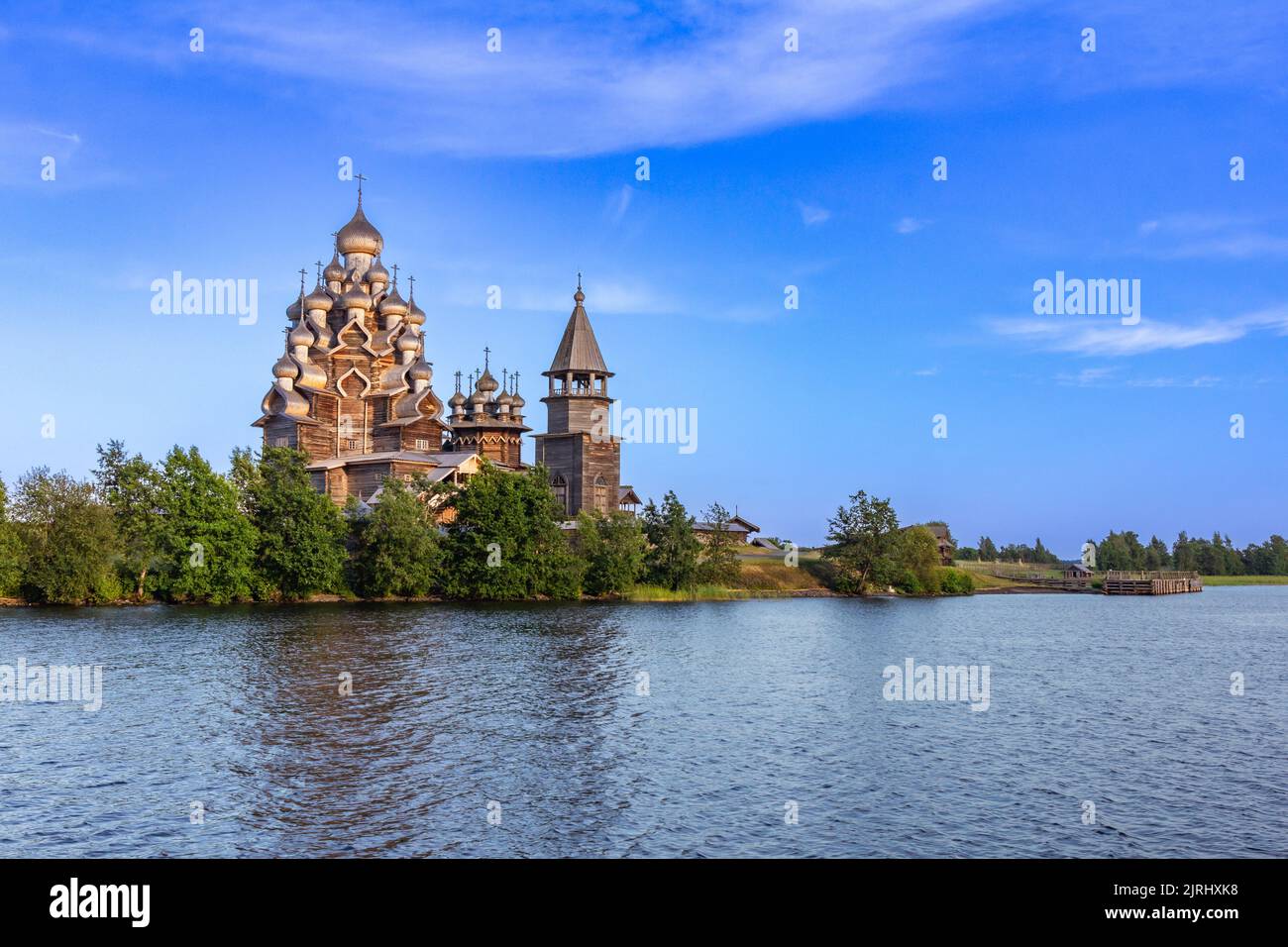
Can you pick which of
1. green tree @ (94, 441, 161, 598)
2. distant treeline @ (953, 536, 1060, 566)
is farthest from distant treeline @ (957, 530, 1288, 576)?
green tree @ (94, 441, 161, 598)

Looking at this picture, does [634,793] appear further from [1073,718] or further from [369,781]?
[1073,718]

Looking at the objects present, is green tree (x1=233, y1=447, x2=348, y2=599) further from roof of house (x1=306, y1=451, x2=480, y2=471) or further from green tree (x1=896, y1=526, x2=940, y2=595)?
green tree (x1=896, y1=526, x2=940, y2=595)

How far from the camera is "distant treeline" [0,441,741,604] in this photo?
56.4m

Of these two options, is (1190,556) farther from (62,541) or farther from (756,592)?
(62,541)

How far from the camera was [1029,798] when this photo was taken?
17.1m

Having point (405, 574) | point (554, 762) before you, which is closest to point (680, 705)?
point (554, 762)

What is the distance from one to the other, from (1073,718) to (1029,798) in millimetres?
8721

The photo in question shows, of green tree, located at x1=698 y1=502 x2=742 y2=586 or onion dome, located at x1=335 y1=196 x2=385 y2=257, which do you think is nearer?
green tree, located at x1=698 y1=502 x2=742 y2=586

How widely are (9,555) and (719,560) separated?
150ft

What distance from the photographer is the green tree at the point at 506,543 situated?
6612 cm
